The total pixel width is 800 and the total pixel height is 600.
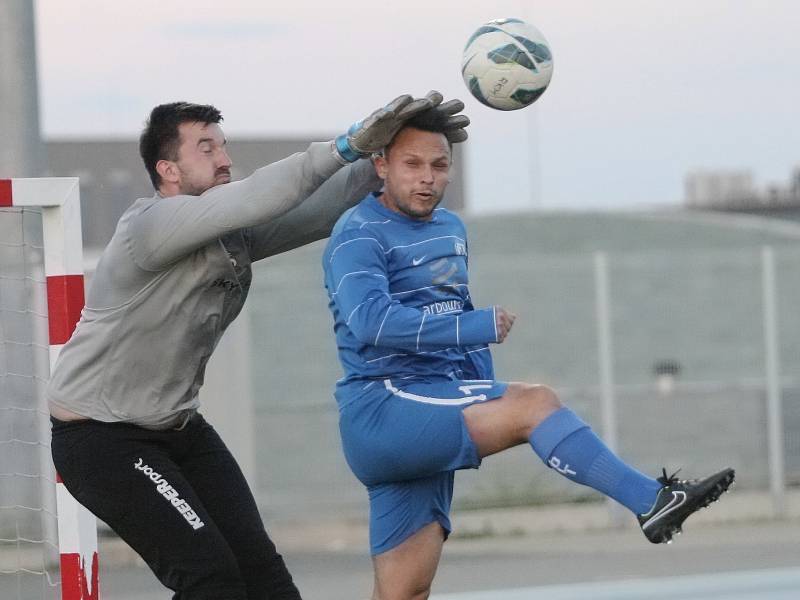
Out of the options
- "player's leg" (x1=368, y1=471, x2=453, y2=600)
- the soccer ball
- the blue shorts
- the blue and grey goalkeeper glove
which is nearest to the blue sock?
the blue shorts

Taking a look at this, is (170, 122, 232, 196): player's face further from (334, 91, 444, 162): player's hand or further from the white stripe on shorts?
the white stripe on shorts

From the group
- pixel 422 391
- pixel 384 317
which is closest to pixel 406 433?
pixel 422 391

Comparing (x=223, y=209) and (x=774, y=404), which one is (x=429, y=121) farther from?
(x=774, y=404)

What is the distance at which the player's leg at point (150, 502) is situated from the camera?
4.53 m

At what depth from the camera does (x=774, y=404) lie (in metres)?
11.8

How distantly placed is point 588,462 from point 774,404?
775 centimetres

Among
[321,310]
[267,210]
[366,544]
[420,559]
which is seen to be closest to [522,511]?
[366,544]

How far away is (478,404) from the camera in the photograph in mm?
4633

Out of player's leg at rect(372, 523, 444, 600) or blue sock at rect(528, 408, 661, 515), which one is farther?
player's leg at rect(372, 523, 444, 600)

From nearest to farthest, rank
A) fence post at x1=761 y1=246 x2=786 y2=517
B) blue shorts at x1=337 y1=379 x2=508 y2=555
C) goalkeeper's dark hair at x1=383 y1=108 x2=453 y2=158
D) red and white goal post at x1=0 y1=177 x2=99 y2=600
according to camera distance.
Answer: blue shorts at x1=337 y1=379 x2=508 y2=555, goalkeeper's dark hair at x1=383 y1=108 x2=453 y2=158, red and white goal post at x1=0 y1=177 x2=99 y2=600, fence post at x1=761 y1=246 x2=786 y2=517

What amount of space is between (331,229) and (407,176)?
23.0 inches

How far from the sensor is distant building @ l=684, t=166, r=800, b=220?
28516mm

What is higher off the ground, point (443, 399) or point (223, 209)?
point (223, 209)

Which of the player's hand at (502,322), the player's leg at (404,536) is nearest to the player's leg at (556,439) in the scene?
the player's hand at (502,322)
